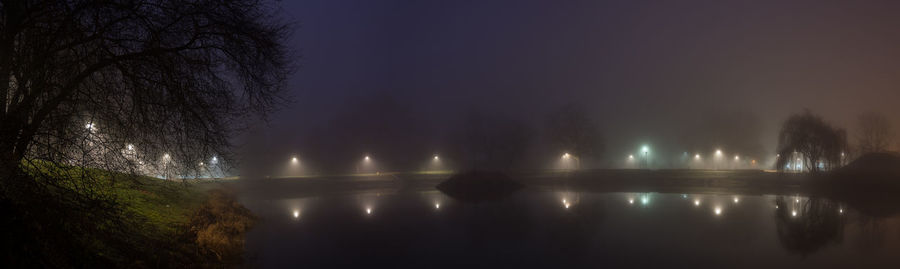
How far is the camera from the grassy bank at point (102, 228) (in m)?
6.55

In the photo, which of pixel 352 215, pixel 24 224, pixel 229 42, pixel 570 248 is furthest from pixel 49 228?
pixel 352 215

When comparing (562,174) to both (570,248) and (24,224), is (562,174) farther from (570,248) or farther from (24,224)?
(24,224)

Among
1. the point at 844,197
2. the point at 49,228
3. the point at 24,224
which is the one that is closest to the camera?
the point at 24,224

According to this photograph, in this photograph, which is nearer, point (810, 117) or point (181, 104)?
point (181, 104)

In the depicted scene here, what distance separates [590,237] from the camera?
64.7 ft

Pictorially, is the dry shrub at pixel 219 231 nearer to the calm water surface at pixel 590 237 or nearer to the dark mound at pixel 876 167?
the calm water surface at pixel 590 237

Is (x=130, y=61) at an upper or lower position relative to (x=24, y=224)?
upper

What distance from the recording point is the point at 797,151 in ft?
150

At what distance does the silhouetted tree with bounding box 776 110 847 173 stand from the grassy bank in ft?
180

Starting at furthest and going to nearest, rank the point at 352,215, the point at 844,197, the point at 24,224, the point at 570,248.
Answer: the point at 844,197 < the point at 352,215 < the point at 570,248 < the point at 24,224

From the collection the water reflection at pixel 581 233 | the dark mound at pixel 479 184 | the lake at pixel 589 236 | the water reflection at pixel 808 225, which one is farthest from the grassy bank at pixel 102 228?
the dark mound at pixel 479 184

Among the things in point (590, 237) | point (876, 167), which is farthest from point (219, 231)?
point (876, 167)

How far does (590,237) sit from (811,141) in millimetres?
41004

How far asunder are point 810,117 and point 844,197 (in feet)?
48.9
